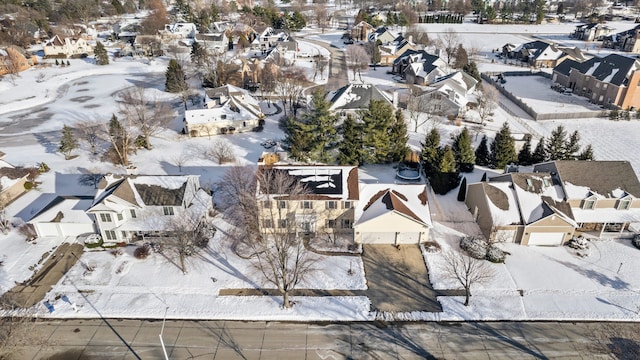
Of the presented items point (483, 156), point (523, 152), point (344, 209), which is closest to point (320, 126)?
point (344, 209)

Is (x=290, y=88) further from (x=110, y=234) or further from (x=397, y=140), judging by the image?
(x=110, y=234)

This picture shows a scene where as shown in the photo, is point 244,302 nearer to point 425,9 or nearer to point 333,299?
point 333,299

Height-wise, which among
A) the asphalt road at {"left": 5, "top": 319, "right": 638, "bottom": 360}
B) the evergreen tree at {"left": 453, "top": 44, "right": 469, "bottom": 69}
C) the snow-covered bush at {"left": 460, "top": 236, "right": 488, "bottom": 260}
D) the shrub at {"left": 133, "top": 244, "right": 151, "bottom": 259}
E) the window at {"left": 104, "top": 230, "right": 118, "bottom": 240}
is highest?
the evergreen tree at {"left": 453, "top": 44, "right": 469, "bottom": 69}

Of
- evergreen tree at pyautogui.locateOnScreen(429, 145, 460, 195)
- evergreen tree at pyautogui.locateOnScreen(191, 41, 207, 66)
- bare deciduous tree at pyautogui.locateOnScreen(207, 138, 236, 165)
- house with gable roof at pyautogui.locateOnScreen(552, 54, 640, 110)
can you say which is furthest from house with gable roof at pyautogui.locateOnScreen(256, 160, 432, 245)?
evergreen tree at pyautogui.locateOnScreen(191, 41, 207, 66)

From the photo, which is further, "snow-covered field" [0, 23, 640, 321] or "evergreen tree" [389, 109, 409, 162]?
"evergreen tree" [389, 109, 409, 162]

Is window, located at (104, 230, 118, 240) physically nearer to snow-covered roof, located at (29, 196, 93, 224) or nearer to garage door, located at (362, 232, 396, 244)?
snow-covered roof, located at (29, 196, 93, 224)

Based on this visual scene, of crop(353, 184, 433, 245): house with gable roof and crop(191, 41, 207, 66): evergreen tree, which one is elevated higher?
crop(191, 41, 207, 66): evergreen tree
